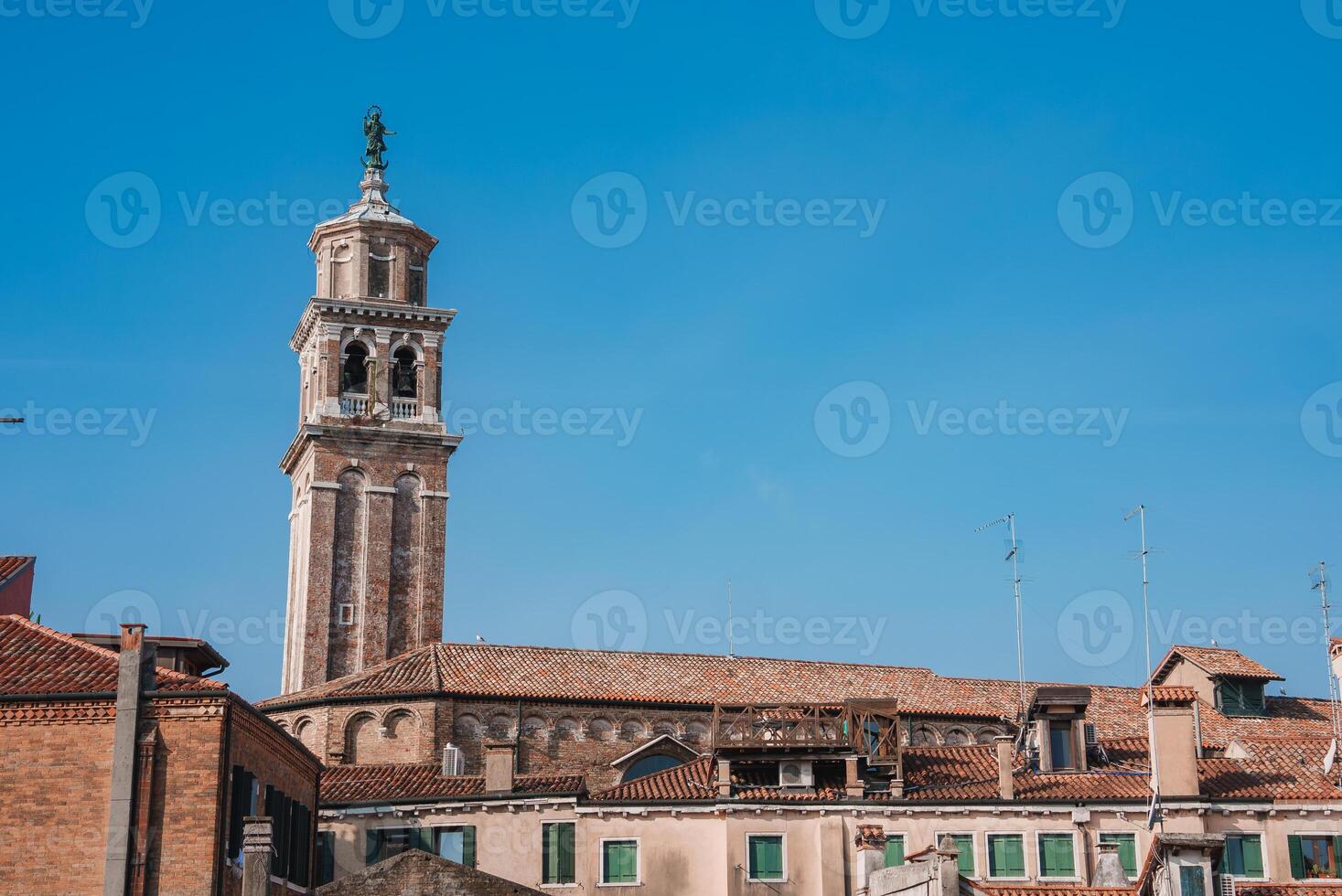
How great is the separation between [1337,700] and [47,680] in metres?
38.2

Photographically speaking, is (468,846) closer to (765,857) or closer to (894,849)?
(765,857)

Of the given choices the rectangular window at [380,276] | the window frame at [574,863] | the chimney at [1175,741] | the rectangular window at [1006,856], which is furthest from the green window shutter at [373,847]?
the rectangular window at [380,276]

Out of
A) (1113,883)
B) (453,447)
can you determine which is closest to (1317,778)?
(1113,883)

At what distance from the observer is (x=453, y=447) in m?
79.4

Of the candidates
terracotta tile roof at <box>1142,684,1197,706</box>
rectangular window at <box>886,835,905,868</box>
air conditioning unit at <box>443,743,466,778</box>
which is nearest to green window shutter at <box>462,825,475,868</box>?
air conditioning unit at <box>443,743,466,778</box>

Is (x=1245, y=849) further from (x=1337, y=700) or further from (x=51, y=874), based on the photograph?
(x=51, y=874)

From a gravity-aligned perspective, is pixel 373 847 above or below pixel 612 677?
below

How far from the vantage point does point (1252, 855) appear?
45.2 m

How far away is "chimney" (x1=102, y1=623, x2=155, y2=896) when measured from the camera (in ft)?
115

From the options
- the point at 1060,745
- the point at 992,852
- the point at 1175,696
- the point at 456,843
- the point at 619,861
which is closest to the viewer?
the point at 1175,696

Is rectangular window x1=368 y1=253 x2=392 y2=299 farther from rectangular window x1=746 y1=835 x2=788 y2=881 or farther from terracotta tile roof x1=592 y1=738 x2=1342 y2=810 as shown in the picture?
rectangular window x1=746 y1=835 x2=788 y2=881

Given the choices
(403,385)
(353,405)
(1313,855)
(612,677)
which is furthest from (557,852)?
(403,385)

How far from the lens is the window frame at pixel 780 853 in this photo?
4653 cm

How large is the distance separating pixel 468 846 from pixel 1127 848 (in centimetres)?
1567
